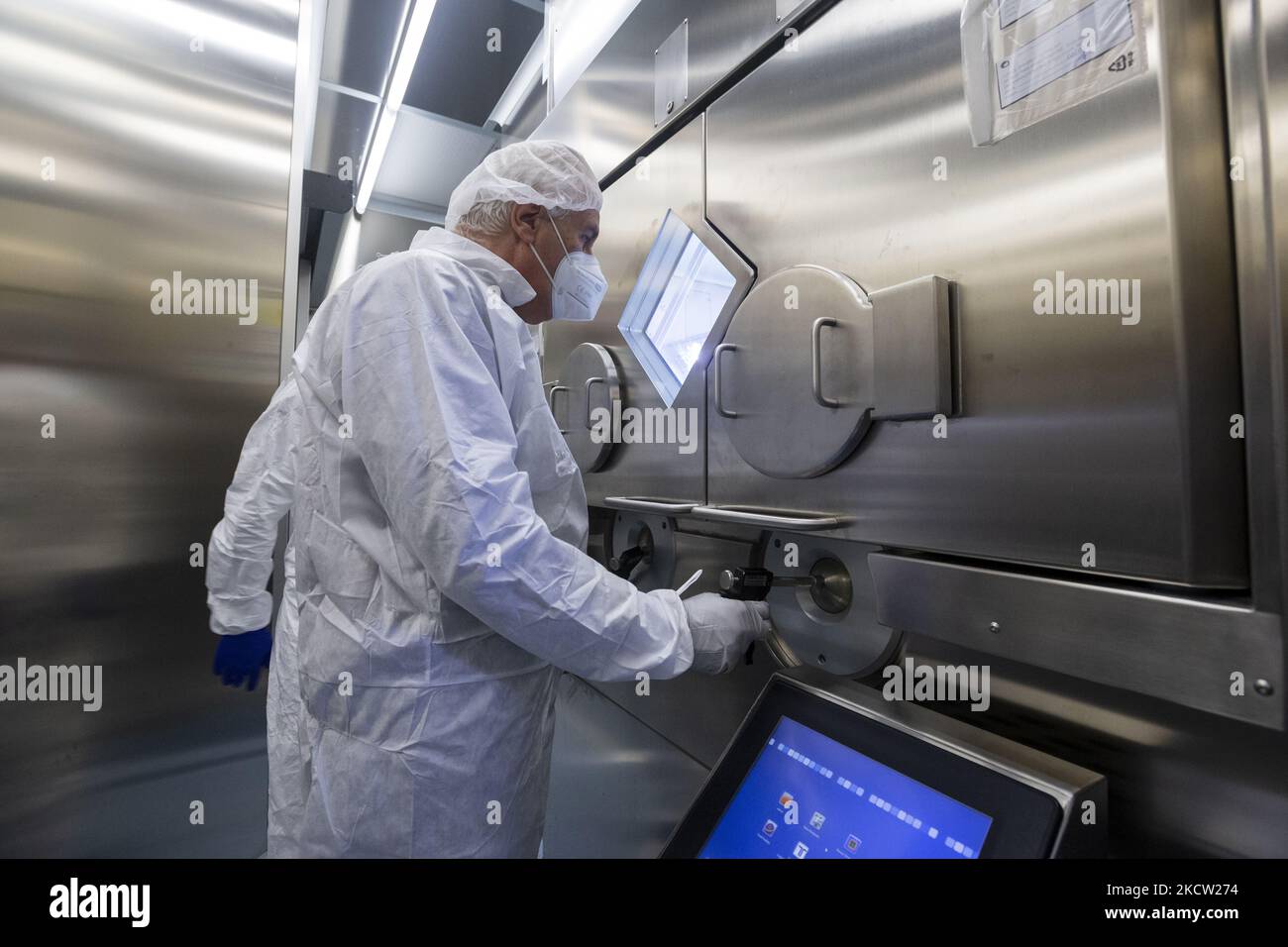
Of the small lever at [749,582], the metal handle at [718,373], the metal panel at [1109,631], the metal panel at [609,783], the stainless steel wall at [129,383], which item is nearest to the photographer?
the metal panel at [1109,631]

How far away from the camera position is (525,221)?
1282mm

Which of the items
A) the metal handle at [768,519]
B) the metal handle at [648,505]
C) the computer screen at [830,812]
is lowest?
the computer screen at [830,812]

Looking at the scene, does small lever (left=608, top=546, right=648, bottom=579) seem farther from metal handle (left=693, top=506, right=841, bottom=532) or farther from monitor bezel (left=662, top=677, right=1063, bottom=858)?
monitor bezel (left=662, top=677, right=1063, bottom=858)

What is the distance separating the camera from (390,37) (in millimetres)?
2428

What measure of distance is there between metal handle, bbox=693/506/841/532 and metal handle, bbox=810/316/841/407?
0.56 ft

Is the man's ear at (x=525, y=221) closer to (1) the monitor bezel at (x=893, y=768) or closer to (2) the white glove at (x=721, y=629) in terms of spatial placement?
(2) the white glove at (x=721, y=629)

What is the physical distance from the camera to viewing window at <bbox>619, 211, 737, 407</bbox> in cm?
130

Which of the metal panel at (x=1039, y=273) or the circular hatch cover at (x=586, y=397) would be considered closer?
the metal panel at (x=1039, y=273)

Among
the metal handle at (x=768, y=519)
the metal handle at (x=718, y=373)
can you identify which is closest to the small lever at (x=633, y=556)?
the metal handle at (x=768, y=519)

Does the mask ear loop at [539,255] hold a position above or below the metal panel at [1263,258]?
above

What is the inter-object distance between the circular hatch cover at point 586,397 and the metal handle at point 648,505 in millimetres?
156

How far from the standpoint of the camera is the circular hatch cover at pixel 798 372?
891 mm

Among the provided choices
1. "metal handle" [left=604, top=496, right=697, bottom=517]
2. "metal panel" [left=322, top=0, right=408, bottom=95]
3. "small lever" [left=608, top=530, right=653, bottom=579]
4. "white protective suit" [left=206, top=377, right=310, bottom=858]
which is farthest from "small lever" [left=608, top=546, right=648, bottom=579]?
"metal panel" [left=322, top=0, right=408, bottom=95]
